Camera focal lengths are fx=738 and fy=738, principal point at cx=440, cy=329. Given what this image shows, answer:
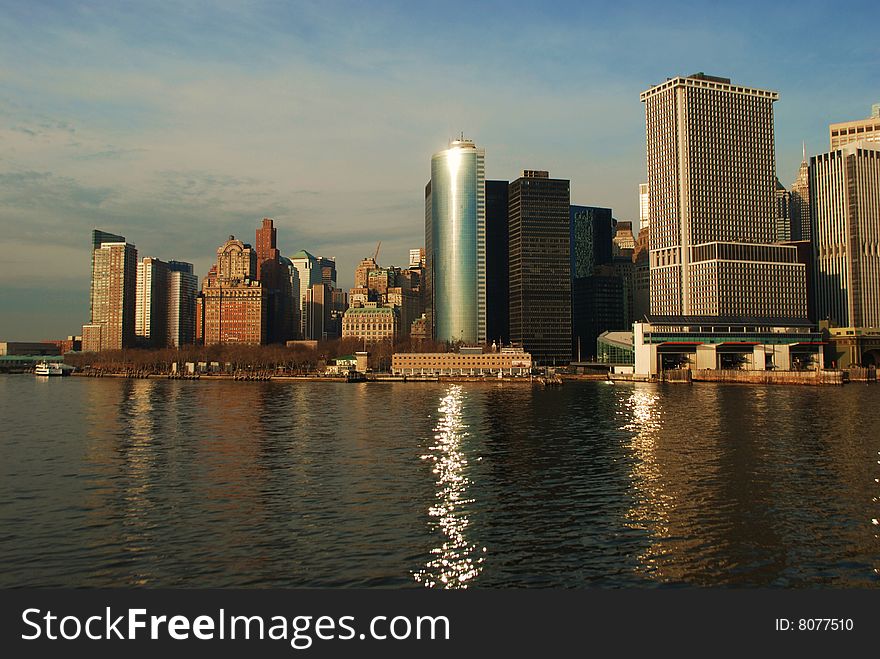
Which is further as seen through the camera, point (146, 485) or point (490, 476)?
point (490, 476)

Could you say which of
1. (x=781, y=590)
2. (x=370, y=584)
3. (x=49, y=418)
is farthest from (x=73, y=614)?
(x=49, y=418)

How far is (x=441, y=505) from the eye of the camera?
162 feet

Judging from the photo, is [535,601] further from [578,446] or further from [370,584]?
[578,446]

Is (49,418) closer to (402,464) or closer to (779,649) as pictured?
(402,464)

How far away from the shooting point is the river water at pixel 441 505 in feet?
116

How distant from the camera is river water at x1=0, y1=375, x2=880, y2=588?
3541 cm

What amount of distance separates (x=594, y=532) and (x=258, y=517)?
20.2 meters

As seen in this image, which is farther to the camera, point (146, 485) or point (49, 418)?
point (49, 418)

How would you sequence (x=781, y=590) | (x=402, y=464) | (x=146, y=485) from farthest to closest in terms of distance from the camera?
(x=402, y=464), (x=146, y=485), (x=781, y=590)

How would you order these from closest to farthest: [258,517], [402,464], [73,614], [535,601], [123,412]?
[73,614] → [535,601] → [258,517] → [402,464] → [123,412]

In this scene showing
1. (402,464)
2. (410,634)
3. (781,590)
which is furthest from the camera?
(402,464)

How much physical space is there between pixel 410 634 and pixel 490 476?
35504 millimetres

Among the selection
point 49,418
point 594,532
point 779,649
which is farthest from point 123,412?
point 779,649

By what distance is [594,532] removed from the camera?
139 feet
